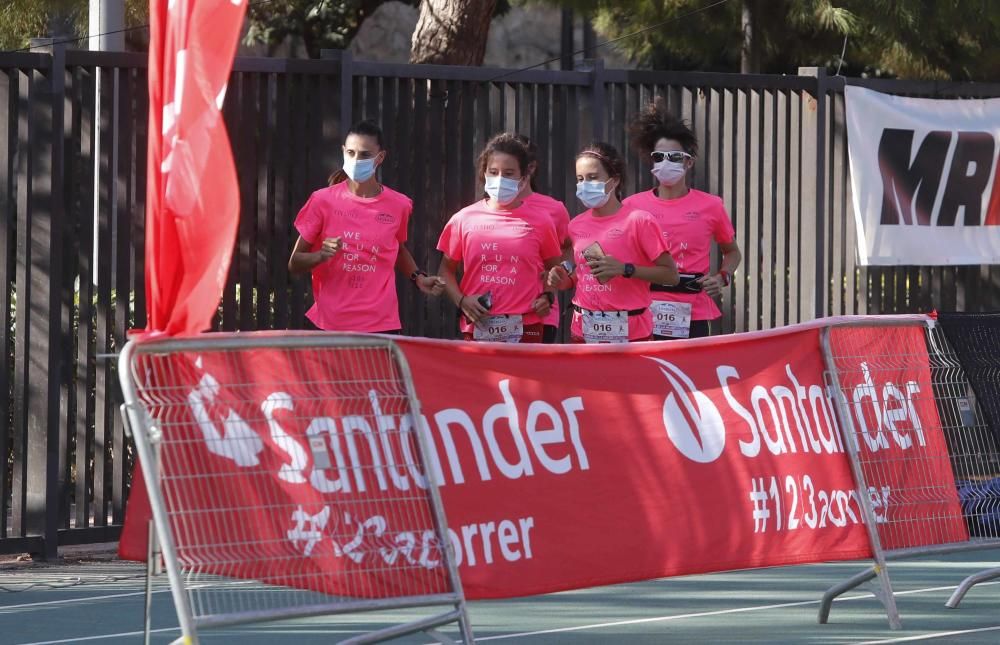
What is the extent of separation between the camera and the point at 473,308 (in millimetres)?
8414

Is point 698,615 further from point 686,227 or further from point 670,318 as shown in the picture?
point 686,227

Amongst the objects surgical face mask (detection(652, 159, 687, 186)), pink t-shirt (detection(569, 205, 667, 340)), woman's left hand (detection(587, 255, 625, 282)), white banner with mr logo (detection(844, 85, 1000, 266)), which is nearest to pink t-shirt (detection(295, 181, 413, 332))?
pink t-shirt (detection(569, 205, 667, 340))

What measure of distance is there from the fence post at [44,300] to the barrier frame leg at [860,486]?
4.02 m

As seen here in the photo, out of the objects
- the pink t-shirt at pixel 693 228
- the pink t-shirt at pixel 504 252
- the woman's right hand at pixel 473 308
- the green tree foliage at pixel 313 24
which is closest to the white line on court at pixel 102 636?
the woman's right hand at pixel 473 308

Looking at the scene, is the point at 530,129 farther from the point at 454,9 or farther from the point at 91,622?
the point at 91,622

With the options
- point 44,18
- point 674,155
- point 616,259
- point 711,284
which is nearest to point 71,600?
point 616,259

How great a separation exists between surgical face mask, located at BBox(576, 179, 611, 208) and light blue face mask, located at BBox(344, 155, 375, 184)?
108 centimetres

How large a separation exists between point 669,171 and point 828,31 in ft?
31.2

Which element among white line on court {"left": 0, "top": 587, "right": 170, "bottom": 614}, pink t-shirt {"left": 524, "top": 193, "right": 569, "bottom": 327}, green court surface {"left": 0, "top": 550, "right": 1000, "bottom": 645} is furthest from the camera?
pink t-shirt {"left": 524, "top": 193, "right": 569, "bottom": 327}

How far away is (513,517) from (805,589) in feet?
8.21

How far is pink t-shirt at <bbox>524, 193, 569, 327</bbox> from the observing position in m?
8.73

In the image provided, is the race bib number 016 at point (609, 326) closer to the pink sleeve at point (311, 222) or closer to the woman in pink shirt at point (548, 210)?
the woman in pink shirt at point (548, 210)

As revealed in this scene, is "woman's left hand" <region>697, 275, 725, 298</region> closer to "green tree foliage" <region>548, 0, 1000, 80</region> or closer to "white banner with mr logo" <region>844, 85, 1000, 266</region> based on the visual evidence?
"white banner with mr logo" <region>844, 85, 1000, 266</region>

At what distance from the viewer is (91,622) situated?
23.1ft
